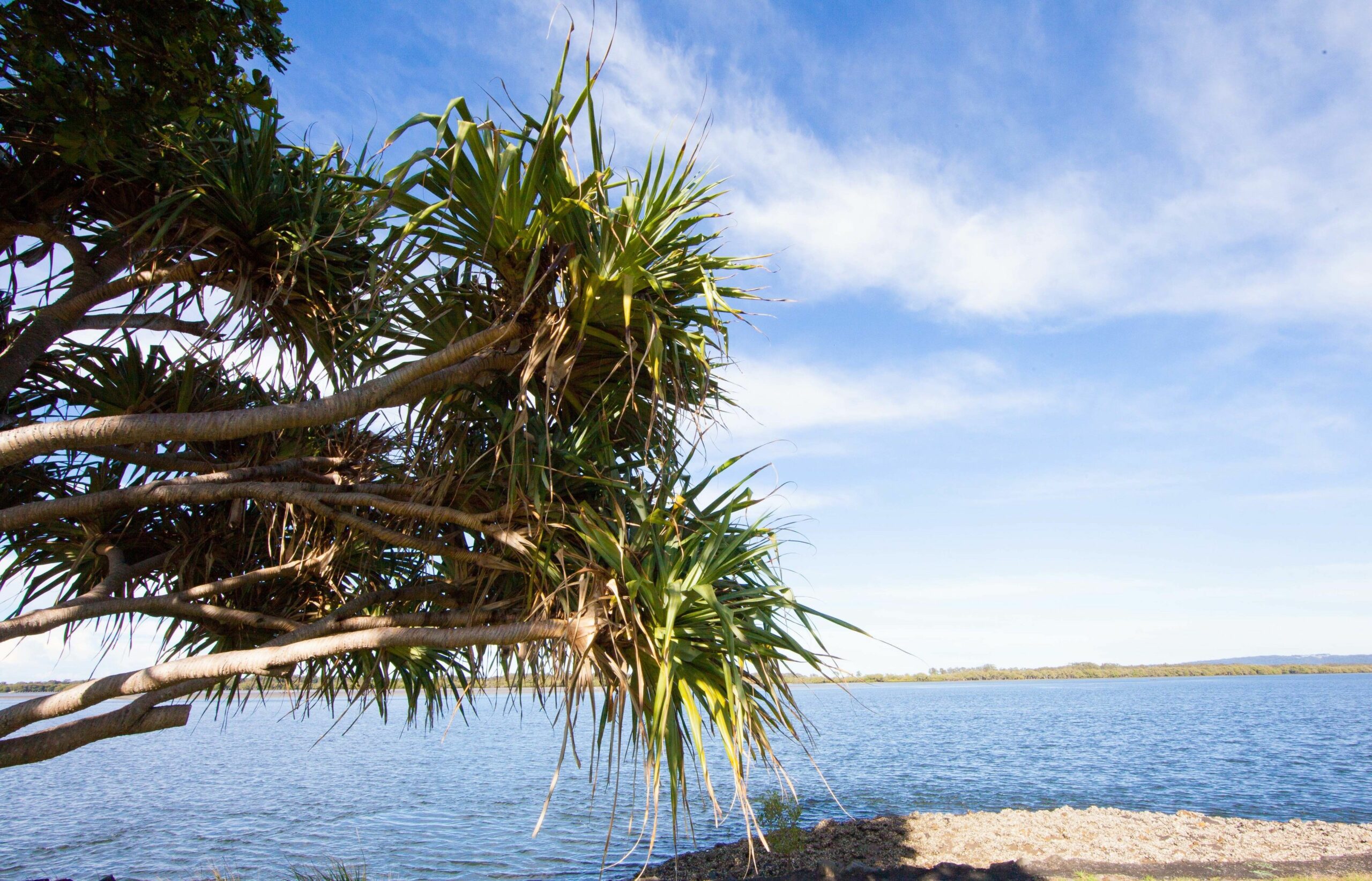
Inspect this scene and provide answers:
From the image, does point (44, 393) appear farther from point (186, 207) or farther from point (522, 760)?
point (522, 760)

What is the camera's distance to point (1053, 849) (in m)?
9.18

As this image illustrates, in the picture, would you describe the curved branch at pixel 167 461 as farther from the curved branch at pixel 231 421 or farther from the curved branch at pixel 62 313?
the curved branch at pixel 231 421

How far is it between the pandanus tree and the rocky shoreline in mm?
5030

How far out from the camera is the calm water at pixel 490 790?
36.3 feet

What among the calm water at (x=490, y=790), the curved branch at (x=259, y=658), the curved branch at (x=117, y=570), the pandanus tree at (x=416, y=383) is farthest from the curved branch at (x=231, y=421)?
the calm water at (x=490, y=790)

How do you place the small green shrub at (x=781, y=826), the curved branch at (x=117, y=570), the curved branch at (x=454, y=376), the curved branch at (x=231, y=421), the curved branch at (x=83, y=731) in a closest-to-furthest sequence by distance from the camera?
the curved branch at (x=231, y=421) → the curved branch at (x=83, y=731) → the curved branch at (x=454, y=376) → the curved branch at (x=117, y=570) → the small green shrub at (x=781, y=826)

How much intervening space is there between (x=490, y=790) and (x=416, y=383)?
55.0 feet

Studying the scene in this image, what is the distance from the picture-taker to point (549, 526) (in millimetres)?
3613

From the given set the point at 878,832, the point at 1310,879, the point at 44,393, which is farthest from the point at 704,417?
the point at 878,832

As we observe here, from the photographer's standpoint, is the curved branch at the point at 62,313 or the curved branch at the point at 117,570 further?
the curved branch at the point at 117,570

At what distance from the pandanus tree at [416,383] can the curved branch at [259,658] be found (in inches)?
0.6

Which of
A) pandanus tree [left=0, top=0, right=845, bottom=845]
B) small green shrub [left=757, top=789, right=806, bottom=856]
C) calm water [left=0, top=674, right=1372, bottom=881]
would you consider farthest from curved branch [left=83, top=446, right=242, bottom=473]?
small green shrub [left=757, top=789, right=806, bottom=856]

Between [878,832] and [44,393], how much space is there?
402 inches

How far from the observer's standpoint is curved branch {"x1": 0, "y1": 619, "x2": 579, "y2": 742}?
10.8 feet
